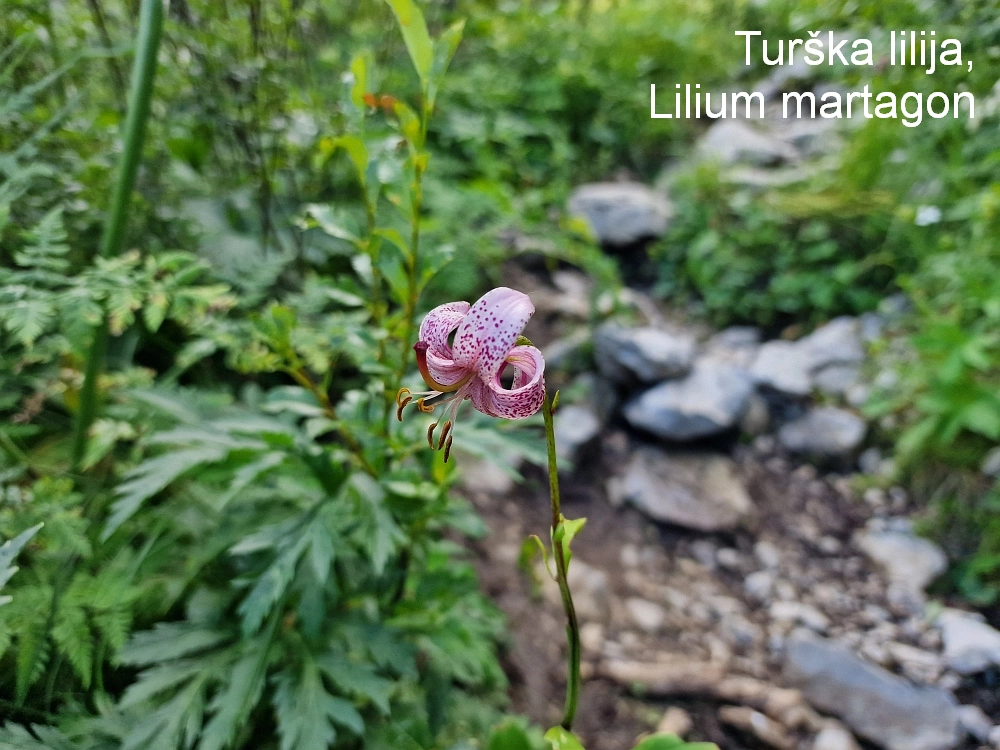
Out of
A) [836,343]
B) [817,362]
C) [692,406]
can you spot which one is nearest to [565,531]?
[692,406]

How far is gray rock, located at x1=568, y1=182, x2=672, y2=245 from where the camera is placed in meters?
3.74

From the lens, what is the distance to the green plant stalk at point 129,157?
1.25 meters

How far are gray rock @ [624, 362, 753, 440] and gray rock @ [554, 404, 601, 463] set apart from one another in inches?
9.8

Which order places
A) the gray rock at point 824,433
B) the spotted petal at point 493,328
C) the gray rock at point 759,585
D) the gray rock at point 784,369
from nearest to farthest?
the spotted petal at point 493,328 → the gray rock at point 759,585 → the gray rock at point 824,433 → the gray rock at point 784,369

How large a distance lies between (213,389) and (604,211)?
2.84 metres

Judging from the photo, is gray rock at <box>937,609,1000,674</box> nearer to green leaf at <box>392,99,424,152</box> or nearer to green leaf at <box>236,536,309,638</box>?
green leaf at <box>236,536,309,638</box>

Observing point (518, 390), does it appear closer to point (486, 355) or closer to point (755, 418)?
point (486, 355)

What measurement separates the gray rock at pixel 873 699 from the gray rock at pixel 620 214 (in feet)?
8.67

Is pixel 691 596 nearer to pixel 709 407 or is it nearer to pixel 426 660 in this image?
pixel 709 407

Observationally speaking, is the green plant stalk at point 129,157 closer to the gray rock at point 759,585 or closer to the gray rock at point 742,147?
the gray rock at point 759,585

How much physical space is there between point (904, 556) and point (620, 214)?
8.24 feet

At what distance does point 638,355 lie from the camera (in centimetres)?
275

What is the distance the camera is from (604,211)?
378cm

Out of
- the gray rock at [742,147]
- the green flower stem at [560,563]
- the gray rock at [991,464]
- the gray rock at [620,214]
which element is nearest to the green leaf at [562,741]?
the green flower stem at [560,563]
